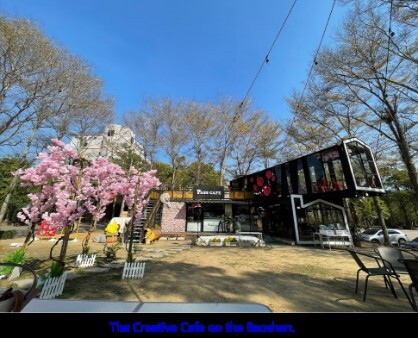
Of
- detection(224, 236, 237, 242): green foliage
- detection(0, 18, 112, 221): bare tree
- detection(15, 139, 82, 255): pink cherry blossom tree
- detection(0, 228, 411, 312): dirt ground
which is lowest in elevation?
detection(0, 228, 411, 312): dirt ground

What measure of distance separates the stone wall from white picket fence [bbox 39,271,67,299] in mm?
12785

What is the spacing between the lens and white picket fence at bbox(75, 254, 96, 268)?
19.9 feet

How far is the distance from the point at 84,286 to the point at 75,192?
7.11 ft

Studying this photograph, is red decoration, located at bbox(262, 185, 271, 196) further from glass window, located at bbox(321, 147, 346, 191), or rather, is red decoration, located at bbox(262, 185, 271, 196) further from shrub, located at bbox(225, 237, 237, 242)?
shrub, located at bbox(225, 237, 237, 242)

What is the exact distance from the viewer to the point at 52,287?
383 cm

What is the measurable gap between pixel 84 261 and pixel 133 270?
2058 mm

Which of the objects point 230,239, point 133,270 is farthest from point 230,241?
point 133,270

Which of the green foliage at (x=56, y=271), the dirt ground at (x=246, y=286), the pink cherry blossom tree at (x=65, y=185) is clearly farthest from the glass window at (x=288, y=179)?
the green foliage at (x=56, y=271)

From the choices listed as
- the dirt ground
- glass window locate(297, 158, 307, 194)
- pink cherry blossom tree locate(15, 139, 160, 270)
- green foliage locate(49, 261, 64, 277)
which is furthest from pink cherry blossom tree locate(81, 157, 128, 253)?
glass window locate(297, 158, 307, 194)

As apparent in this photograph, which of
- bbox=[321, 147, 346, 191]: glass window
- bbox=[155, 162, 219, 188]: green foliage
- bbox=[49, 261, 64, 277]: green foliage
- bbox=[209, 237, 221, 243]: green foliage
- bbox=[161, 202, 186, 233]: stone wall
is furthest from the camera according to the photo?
bbox=[155, 162, 219, 188]: green foliage

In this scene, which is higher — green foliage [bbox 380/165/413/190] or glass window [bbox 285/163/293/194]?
green foliage [bbox 380/165/413/190]

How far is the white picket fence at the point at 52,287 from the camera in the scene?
12.1 ft

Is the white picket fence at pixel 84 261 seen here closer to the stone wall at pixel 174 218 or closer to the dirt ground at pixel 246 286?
the dirt ground at pixel 246 286

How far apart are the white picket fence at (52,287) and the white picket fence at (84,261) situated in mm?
2294
